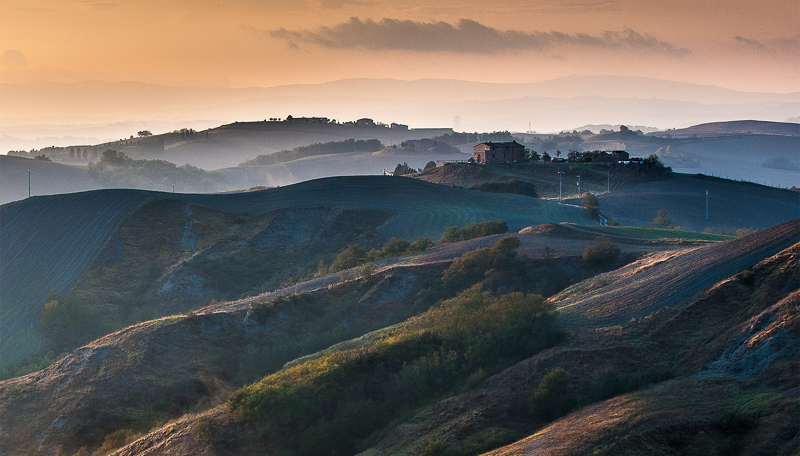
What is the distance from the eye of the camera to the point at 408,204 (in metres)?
70.9

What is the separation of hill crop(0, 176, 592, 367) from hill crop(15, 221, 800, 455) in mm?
29023

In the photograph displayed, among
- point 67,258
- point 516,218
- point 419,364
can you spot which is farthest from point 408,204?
point 419,364

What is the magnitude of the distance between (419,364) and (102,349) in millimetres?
17414

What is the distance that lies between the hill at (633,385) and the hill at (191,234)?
29.0 meters

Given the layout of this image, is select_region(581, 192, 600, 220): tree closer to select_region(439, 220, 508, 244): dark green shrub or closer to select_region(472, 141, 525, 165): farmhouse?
select_region(439, 220, 508, 244): dark green shrub

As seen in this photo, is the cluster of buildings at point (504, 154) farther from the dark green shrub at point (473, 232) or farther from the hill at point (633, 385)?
the hill at point (633, 385)

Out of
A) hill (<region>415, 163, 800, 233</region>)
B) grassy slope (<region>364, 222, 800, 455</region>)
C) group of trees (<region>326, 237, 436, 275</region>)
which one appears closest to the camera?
grassy slope (<region>364, 222, 800, 455</region>)

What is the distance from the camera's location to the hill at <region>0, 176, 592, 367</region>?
2090 inches

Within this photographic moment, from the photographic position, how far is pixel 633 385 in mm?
20234

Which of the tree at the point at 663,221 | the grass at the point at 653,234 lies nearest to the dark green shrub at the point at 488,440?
the grass at the point at 653,234

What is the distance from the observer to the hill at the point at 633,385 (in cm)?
1677

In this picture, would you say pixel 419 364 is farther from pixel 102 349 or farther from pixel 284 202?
pixel 284 202

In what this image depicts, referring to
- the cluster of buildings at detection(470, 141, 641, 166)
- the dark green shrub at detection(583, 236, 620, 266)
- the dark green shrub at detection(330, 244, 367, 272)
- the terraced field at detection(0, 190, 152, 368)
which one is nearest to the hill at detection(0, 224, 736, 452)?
the dark green shrub at detection(583, 236, 620, 266)

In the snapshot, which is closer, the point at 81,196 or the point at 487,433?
the point at 487,433
